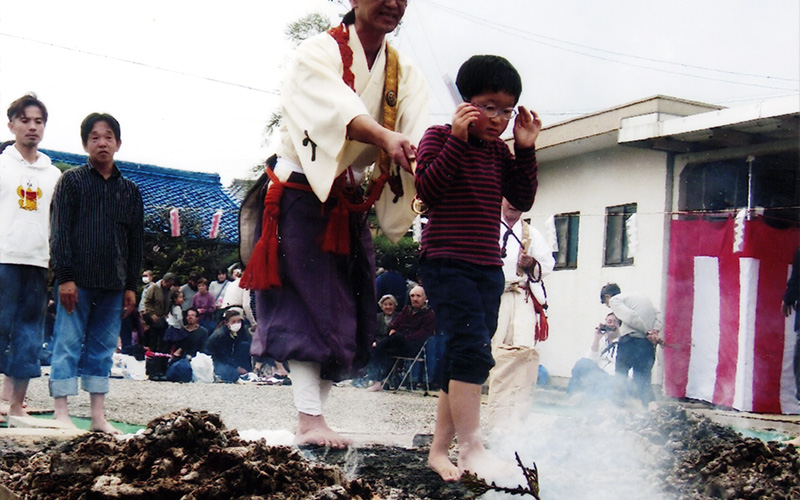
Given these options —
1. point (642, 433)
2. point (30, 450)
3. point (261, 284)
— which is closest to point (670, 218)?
point (642, 433)

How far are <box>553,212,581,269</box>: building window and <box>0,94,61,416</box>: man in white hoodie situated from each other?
15.9ft

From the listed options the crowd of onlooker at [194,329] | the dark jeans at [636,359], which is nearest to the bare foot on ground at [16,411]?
the crowd of onlooker at [194,329]

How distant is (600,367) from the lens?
20.6ft

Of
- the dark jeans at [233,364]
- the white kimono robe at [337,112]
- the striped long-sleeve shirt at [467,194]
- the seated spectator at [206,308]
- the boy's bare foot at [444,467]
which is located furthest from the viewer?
the dark jeans at [233,364]

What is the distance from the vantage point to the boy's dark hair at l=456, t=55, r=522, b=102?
2.54 meters

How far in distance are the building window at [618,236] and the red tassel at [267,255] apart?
17.0 feet

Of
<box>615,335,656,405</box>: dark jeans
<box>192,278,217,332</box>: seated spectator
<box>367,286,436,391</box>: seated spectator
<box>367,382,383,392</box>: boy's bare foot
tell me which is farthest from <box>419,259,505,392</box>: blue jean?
<box>367,382,383,392</box>: boy's bare foot

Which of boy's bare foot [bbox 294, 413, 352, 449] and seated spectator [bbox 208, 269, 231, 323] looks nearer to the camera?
boy's bare foot [bbox 294, 413, 352, 449]

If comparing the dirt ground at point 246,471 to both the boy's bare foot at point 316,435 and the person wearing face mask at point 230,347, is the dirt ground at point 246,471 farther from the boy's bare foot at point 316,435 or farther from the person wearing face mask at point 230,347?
the person wearing face mask at point 230,347

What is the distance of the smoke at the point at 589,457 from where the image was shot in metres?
2.29

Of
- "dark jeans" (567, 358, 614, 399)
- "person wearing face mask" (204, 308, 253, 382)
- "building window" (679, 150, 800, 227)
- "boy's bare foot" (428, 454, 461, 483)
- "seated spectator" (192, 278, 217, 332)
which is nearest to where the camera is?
"boy's bare foot" (428, 454, 461, 483)

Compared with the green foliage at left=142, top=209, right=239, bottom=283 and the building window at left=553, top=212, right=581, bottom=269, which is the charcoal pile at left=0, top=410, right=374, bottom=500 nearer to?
the green foliage at left=142, top=209, right=239, bottom=283

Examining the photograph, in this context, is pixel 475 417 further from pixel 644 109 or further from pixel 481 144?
pixel 644 109

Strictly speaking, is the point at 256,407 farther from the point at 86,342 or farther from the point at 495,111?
the point at 495,111
